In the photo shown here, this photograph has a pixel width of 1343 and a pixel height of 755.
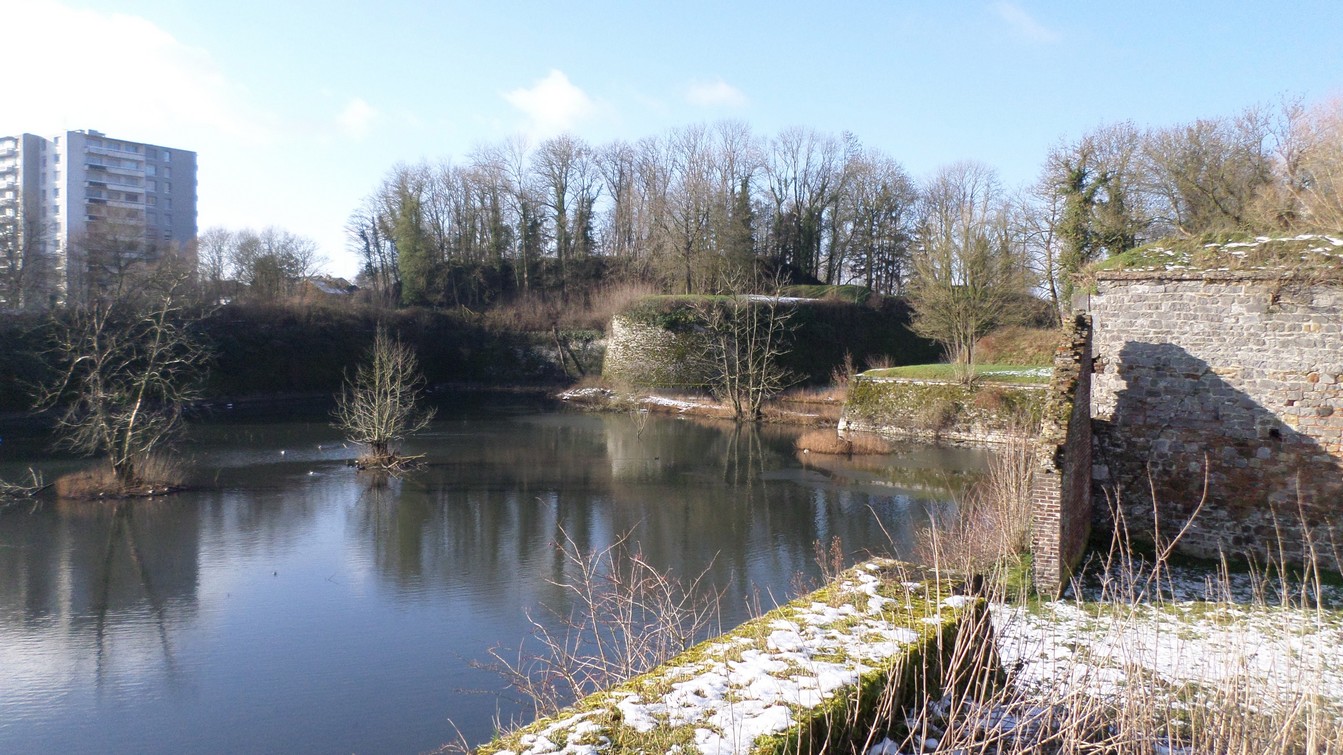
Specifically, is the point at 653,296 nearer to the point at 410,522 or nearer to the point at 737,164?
the point at 737,164

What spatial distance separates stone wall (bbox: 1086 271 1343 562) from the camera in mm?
8727

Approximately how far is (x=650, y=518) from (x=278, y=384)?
84.4 feet

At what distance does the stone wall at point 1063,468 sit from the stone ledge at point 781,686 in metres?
3.87

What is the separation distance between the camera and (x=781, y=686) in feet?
11.3

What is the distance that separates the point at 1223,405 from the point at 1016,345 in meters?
22.2

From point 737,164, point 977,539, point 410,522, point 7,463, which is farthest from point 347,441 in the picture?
point 737,164

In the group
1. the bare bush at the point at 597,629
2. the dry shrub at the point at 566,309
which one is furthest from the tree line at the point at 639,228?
the bare bush at the point at 597,629

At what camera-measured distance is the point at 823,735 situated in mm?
3229

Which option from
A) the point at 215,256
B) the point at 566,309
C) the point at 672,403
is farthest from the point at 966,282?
the point at 215,256

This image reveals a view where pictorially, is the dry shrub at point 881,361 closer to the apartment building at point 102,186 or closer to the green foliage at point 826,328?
the green foliage at point 826,328

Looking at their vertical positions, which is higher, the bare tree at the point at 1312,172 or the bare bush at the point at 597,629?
the bare tree at the point at 1312,172

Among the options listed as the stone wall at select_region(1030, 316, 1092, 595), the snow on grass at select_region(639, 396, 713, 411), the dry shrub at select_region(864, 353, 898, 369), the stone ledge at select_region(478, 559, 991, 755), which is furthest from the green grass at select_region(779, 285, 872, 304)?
the stone ledge at select_region(478, 559, 991, 755)

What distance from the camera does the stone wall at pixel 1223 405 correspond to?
8727 mm

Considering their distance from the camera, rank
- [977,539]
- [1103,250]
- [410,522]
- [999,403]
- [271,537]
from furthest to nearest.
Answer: [1103,250] < [999,403] < [410,522] < [271,537] < [977,539]
